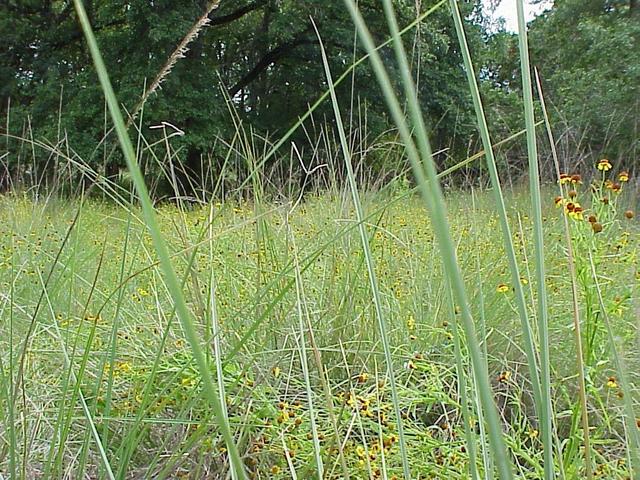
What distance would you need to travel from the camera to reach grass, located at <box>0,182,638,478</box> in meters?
0.53

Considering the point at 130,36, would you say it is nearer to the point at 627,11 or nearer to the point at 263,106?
the point at 263,106

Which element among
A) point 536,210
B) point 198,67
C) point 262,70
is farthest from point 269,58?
point 536,210

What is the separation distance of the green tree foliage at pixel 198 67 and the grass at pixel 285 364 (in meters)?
4.45

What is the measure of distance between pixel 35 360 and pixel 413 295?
Answer: 2.11 feet

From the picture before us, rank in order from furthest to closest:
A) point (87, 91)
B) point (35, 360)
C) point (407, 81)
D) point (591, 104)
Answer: point (87, 91) < point (591, 104) < point (35, 360) < point (407, 81)

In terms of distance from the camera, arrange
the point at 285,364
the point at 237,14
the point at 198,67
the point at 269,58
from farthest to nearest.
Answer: the point at 269,58 < the point at 237,14 < the point at 198,67 < the point at 285,364

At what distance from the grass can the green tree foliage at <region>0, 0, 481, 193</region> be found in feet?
14.6

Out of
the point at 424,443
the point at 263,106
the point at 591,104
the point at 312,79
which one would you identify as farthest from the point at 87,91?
the point at 424,443

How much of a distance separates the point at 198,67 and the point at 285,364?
6.37m

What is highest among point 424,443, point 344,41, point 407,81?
point 344,41

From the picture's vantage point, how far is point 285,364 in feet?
2.83

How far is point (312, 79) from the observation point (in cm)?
768

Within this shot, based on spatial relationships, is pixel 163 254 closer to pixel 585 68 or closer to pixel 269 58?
pixel 585 68

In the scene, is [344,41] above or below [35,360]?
above
